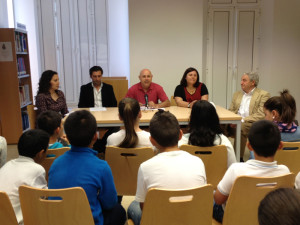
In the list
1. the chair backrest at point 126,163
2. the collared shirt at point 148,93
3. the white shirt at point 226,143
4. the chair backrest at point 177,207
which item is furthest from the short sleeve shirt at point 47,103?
the chair backrest at point 177,207

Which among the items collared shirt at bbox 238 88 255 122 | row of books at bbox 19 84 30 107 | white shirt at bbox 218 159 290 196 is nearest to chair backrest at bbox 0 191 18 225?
white shirt at bbox 218 159 290 196

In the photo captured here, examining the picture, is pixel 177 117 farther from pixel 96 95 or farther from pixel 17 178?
pixel 17 178

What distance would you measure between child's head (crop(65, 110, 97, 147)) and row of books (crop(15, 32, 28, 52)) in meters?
3.72

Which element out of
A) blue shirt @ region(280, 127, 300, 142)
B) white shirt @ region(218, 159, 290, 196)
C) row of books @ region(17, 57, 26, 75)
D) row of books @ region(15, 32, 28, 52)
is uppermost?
row of books @ region(15, 32, 28, 52)

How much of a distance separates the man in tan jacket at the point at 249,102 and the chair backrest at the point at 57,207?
268 cm

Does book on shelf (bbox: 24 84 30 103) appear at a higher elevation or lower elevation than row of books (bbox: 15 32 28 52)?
lower

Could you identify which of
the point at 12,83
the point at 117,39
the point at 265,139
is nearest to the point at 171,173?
the point at 265,139

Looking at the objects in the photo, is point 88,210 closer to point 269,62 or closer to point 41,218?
point 41,218

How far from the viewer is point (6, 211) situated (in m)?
1.42

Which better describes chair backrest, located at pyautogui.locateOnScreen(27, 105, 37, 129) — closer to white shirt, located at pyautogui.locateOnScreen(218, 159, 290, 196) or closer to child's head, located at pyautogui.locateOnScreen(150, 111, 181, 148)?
child's head, located at pyautogui.locateOnScreen(150, 111, 181, 148)

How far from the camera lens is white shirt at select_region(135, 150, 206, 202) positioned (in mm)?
1493

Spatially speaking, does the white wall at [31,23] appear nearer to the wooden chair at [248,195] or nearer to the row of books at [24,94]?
the row of books at [24,94]

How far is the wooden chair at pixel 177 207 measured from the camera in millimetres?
1349

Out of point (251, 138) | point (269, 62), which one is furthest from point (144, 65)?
point (251, 138)
